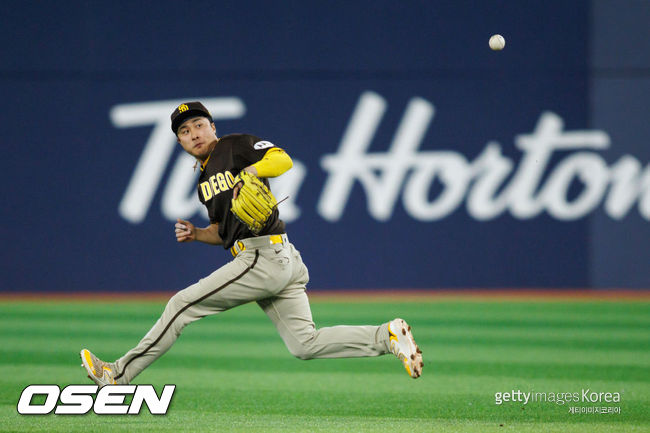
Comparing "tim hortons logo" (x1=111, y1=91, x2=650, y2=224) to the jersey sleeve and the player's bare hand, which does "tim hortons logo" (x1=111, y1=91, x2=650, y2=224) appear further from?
the jersey sleeve

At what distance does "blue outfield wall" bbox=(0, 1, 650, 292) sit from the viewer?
1309cm

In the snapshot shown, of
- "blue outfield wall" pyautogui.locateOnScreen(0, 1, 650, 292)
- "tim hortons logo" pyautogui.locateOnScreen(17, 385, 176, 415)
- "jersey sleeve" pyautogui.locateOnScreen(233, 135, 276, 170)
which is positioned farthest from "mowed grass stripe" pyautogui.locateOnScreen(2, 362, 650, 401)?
"blue outfield wall" pyautogui.locateOnScreen(0, 1, 650, 292)

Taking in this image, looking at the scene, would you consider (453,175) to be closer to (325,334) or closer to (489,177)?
(489,177)

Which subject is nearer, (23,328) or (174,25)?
(23,328)

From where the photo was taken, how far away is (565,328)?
32.1 ft

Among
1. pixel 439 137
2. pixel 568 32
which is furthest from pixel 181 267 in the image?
pixel 568 32

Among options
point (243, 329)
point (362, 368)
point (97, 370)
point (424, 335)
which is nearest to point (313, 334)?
point (97, 370)

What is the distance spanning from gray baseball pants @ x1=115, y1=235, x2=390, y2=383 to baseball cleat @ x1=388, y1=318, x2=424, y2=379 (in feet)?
0.22

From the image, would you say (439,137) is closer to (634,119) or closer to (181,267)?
(634,119)

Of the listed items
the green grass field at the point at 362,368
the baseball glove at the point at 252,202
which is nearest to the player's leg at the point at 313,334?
the green grass field at the point at 362,368

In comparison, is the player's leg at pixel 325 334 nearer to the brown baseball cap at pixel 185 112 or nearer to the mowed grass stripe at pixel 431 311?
the brown baseball cap at pixel 185 112

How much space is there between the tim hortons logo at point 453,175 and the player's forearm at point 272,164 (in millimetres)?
7997

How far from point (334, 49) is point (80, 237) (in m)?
4.67

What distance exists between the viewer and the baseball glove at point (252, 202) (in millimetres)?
4855
